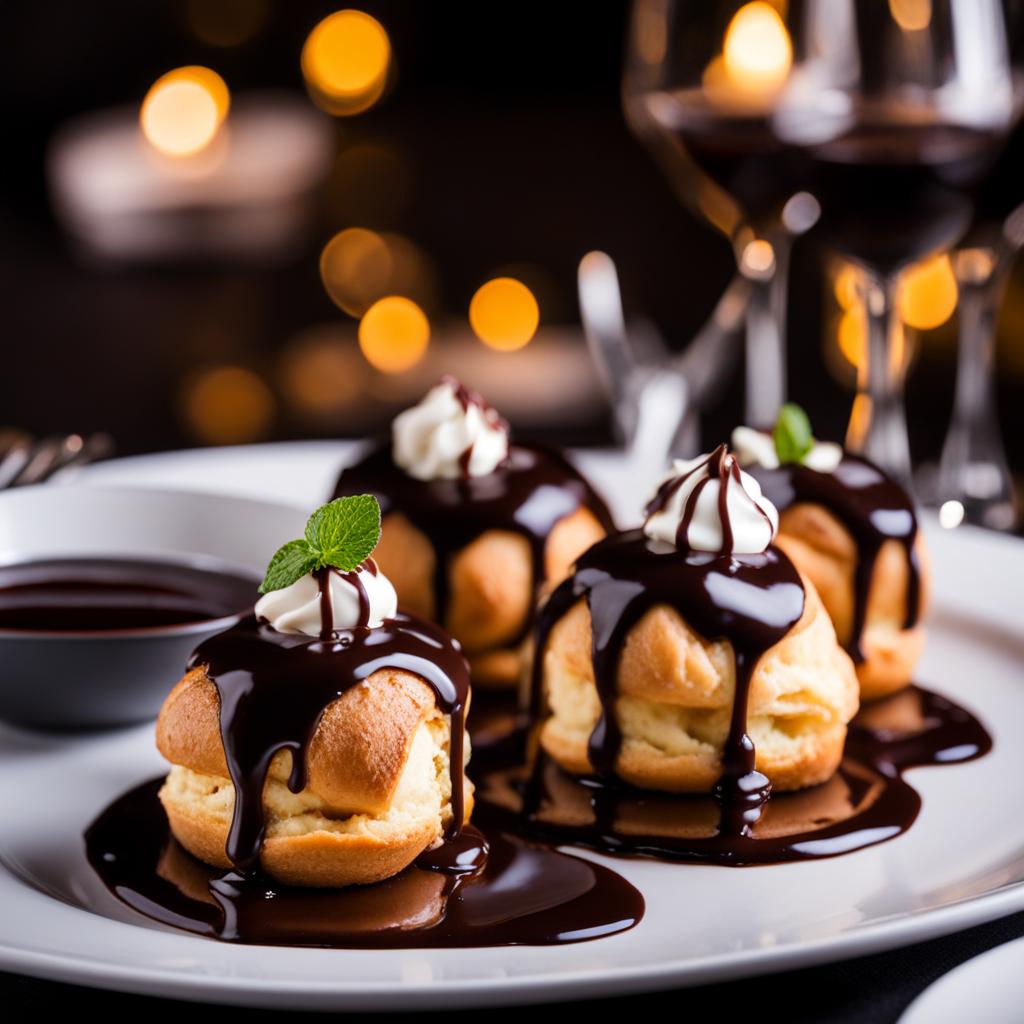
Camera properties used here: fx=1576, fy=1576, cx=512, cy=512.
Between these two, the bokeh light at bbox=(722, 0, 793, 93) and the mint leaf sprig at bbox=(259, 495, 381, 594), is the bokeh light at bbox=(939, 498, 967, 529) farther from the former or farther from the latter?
the mint leaf sprig at bbox=(259, 495, 381, 594)

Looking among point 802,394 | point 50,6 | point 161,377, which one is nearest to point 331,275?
point 161,377

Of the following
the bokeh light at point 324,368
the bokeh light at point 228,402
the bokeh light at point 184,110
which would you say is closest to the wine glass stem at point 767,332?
the bokeh light at point 228,402

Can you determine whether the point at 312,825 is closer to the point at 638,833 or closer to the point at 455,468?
the point at 638,833

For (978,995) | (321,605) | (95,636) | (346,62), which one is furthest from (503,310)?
(978,995)

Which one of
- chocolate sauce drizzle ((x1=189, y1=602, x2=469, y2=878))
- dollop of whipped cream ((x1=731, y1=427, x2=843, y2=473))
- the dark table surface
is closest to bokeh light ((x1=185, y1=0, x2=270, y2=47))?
dollop of whipped cream ((x1=731, y1=427, x2=843, y2=473))

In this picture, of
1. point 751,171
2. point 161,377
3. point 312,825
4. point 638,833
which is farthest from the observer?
point 161,377

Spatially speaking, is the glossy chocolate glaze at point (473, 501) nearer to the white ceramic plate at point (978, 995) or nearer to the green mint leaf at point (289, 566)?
the green mint leaf at point (289, 566)

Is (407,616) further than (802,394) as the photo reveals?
No
